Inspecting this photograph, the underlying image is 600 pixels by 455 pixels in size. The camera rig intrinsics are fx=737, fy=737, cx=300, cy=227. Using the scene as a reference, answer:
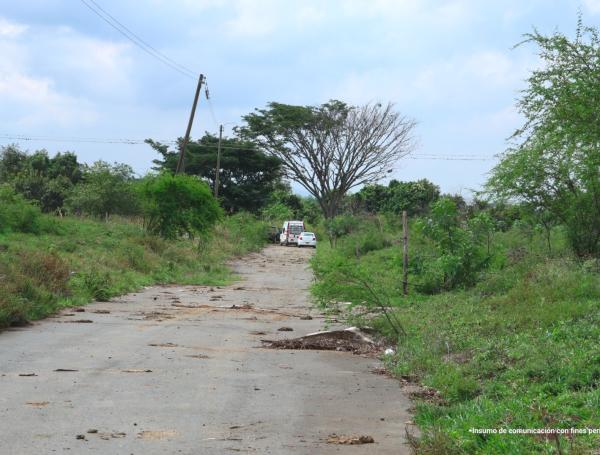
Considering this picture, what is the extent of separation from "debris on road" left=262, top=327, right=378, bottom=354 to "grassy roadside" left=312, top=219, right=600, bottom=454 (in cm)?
55

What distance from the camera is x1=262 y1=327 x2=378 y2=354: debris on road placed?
1202 cm

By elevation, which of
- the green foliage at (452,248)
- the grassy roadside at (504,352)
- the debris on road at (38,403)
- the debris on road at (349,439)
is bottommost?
the debris on road at (38,403)

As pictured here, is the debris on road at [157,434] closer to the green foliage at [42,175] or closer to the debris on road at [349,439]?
the debris on road at [349,439]

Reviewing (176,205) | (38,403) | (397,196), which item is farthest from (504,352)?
(397,196)

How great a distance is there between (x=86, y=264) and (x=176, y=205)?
1199 cm

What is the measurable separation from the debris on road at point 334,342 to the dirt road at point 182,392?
388 millimetres

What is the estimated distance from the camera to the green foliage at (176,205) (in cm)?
3369

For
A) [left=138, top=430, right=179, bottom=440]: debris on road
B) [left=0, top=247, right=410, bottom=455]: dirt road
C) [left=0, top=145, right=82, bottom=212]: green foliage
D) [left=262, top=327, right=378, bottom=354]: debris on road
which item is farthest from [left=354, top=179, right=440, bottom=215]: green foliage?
[left=138, top=430, right=179, bottom=440]: debris on road

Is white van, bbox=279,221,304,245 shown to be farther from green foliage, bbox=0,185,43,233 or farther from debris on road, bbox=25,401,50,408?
debris on road, bbox=25,401,50,408

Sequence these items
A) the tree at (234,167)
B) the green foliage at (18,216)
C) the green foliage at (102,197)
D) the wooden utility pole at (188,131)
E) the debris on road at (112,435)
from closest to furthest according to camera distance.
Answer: the debris on road at (112,435) → the green foliage at (18,216) → the wooden utility pole at (188,131) → the green foliage at (102,197) → the tree at (234,167)

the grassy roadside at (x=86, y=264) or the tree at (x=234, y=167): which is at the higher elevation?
the tree at (x=234, y=167)

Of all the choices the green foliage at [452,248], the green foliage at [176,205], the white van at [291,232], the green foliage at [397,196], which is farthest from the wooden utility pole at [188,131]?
the green foliage at [397,196]

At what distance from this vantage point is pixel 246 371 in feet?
31.5

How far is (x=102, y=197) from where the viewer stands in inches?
1853
